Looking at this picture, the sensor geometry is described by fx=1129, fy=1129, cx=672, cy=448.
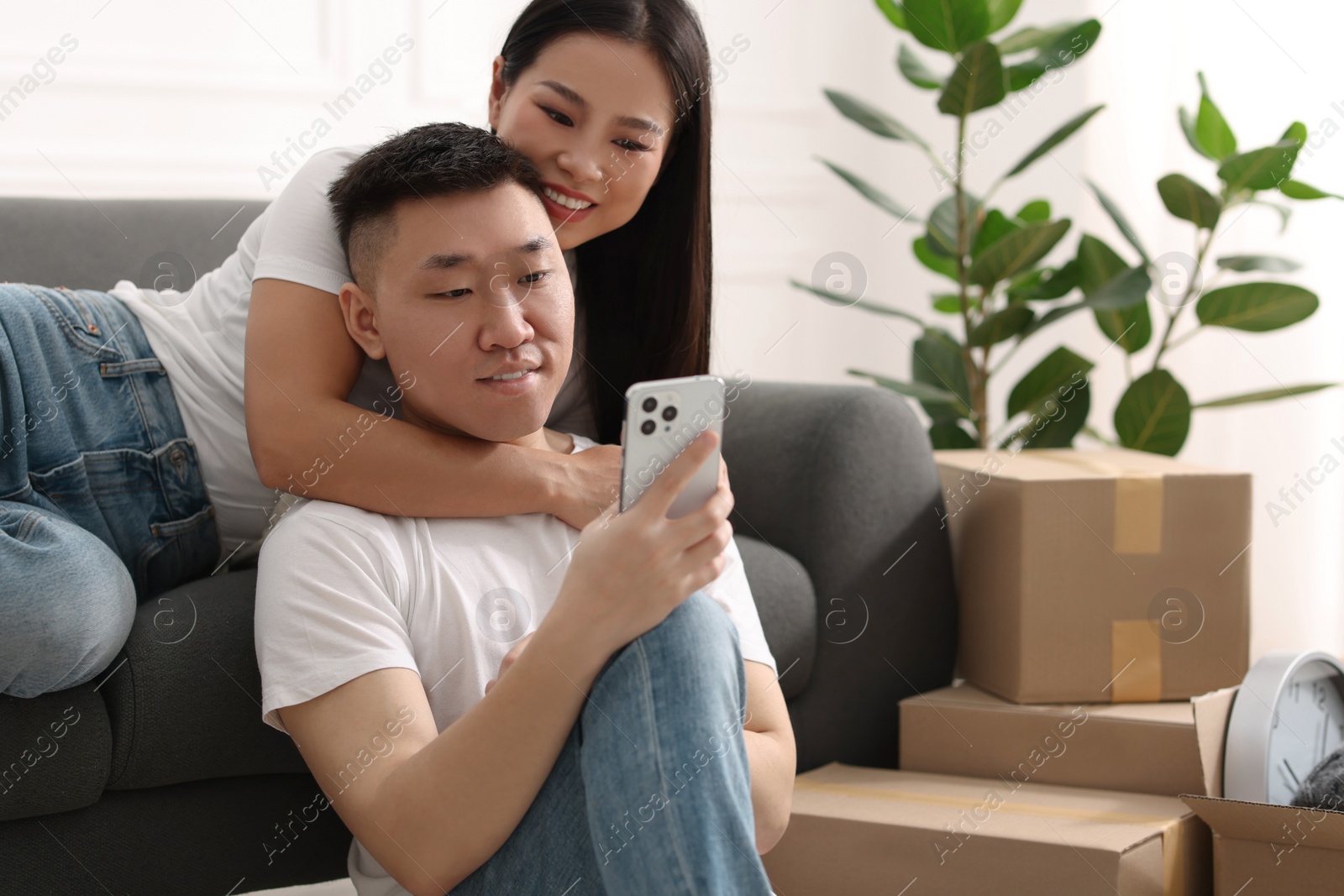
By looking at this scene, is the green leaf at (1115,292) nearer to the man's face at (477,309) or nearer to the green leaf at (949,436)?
the green leaf at (949,436)

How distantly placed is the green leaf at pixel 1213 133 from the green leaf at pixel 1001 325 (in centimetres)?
37

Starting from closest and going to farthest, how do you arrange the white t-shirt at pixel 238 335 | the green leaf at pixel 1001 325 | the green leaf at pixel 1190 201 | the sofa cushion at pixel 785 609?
1. the white t-shirt at pixel 238 335
2. the sofa cushion at pixel 785 609
3. the green leaf at pixel 1190 201
4. the green leaf at pixel 1001 325

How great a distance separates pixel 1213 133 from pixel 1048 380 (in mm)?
459

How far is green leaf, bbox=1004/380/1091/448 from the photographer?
188 cm

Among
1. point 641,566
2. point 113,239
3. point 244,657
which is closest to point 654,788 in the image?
point 641,566

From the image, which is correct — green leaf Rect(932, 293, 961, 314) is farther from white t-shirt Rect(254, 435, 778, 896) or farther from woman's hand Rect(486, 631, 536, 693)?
woman's hand Rect(486, 631, 536, 693)

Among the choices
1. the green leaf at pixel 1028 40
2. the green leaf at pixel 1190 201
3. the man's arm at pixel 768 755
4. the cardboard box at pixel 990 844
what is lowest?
the cardboard box at pixel 990 844

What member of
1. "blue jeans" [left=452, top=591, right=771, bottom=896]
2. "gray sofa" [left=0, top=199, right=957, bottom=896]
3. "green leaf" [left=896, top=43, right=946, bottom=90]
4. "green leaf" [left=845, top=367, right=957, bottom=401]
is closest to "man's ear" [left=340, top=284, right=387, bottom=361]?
"gray sofa" [left=0, top=199, right=957, bottom=896]

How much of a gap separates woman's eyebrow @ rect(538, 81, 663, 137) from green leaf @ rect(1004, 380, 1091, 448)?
1.07 metres

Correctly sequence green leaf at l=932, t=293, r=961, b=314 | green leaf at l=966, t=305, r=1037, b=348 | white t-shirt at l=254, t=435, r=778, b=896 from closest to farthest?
1. white t-shirt at l=254, t=435, r=778, b=896
2. green leaf at l=966, t=305, r=1037, b=348
3. green leaf at l=932, t=293, r=961, b=314

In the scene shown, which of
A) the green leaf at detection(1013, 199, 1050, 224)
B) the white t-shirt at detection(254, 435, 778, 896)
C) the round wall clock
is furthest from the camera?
the green leaf at detection(1013, 199, 1050, 224)

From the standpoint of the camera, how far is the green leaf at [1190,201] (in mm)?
1755

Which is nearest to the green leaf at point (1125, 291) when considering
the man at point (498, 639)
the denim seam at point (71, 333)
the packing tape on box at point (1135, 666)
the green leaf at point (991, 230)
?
the green leaf at point (991, 230)

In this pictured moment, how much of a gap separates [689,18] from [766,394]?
1.92ft
